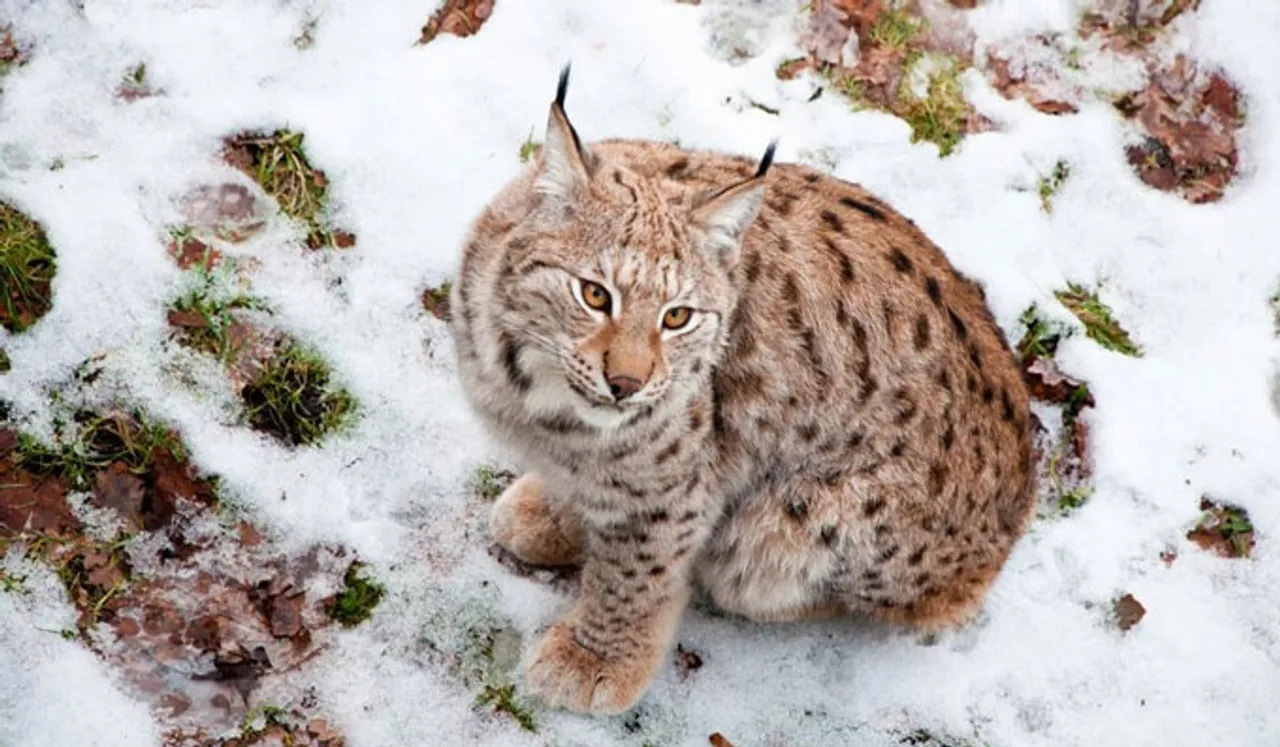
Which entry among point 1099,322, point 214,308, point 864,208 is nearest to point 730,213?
point 864,208

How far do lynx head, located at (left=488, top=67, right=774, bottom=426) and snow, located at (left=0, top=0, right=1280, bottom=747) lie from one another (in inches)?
49.2

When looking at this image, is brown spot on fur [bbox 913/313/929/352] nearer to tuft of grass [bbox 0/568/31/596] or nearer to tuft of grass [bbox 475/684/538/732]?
tuft of grass [bbox 475/684/538/732]

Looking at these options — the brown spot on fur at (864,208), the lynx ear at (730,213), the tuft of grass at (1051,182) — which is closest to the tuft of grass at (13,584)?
the lynx ear at (730,213)

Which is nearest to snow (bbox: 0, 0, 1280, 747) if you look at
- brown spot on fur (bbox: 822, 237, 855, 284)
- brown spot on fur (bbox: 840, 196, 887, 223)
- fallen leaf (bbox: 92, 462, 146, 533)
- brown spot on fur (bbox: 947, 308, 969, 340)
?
fallen leaf (bbox: 92, 462, 146, 533)

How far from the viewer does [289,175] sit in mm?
5723

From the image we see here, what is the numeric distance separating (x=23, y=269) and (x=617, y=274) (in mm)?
2330

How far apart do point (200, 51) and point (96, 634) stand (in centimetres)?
242

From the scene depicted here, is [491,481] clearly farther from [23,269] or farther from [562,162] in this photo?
[23,269]

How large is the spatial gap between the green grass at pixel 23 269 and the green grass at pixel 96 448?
42cm

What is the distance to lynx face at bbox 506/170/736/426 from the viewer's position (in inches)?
→ 161

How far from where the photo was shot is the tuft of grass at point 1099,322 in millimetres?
6027

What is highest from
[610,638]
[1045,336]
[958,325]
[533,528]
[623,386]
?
[623,386]

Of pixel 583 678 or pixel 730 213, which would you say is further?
pixel 583 678

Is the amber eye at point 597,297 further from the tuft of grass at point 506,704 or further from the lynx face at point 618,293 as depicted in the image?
the tuft of grass at point 506,704
